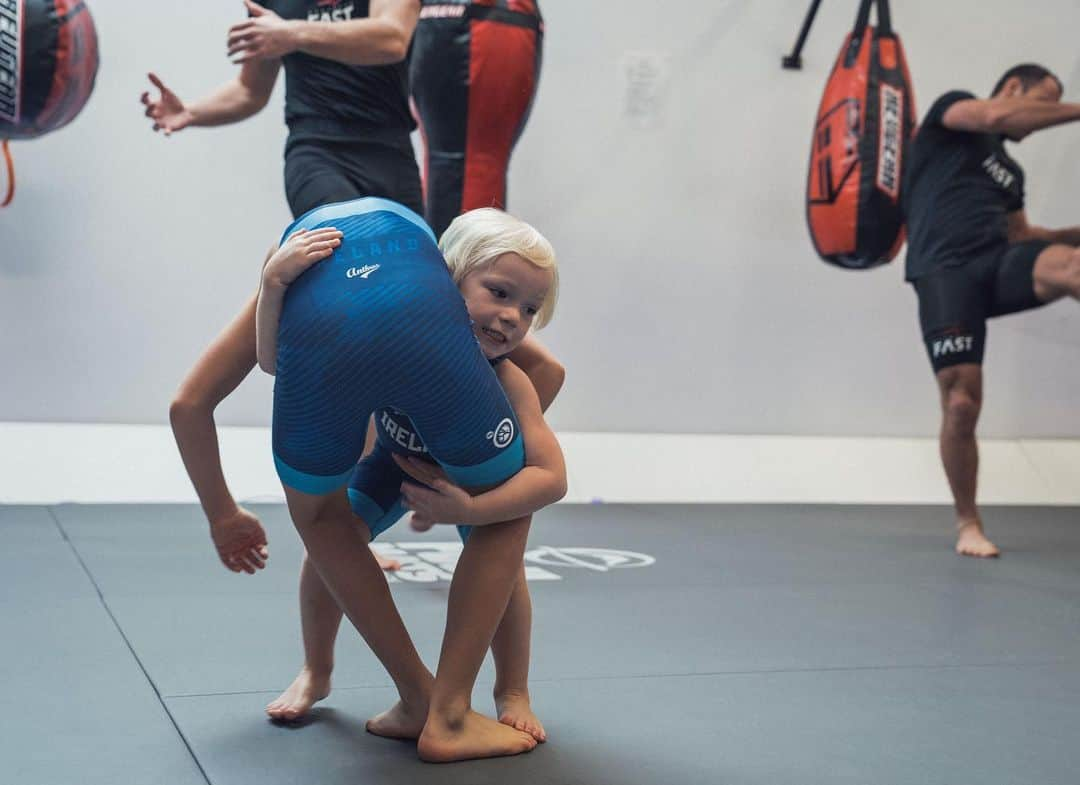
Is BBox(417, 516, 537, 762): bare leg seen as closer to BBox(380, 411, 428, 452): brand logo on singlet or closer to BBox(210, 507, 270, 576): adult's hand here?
BBox(380, 411, 428, 452): brand logo on singlet

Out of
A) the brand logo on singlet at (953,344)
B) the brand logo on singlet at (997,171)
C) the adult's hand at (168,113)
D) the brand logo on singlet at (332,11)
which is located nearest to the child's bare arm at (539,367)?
the brand logo on singlet at (332,11)

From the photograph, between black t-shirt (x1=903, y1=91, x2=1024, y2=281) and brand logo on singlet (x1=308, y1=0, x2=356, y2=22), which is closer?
brand logo on singlet (x1=308, y1=0, x2=356, y2=22)

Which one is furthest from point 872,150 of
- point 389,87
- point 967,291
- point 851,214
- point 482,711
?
point 482,711

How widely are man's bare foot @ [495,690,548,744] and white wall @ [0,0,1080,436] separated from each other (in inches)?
105

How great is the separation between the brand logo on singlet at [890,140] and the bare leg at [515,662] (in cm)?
278

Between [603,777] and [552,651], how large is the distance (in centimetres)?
65

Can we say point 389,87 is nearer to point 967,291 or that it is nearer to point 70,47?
point 70,47

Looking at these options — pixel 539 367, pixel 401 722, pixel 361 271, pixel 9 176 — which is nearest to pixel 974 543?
pixel 539 367

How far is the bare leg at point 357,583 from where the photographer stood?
1.54m

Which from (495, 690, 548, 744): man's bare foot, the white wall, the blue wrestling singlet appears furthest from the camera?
the white wall

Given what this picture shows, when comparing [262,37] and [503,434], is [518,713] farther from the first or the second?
[262,37]

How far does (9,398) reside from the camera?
387 cm

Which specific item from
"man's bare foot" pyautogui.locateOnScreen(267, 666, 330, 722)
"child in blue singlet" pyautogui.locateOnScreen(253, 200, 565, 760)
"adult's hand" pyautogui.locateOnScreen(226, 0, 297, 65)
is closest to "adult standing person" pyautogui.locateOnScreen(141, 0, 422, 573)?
"adult's hand" pyautogui.locateOnScreen(226, 0, 297, 65)

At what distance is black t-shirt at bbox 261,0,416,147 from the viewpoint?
2621 mm
